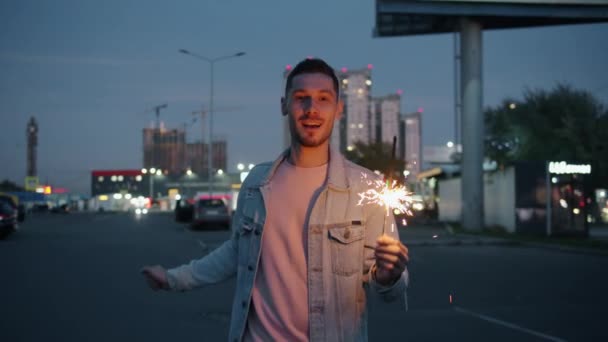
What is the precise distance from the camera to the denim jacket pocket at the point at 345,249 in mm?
2764

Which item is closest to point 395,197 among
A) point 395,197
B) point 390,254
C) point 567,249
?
point 395,197

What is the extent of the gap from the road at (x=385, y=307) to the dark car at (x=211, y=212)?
1691 centimetres

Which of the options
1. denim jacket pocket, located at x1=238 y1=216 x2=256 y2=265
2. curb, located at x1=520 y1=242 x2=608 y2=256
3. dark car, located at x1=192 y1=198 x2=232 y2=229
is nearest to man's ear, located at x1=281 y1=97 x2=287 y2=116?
denim jacket pocket, located at x1=238 y1=216 x2=256 y2=265

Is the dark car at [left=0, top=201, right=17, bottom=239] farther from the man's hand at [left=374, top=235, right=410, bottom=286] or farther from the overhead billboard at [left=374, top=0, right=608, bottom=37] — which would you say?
the man's hand at [left=374, top=235, right=410, bottom=286]

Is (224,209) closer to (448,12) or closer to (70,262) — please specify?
(448,12)

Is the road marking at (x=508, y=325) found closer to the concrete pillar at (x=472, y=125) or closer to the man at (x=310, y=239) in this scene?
the man at (x=310, y=239)

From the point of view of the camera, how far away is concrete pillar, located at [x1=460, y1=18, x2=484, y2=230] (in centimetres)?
3177

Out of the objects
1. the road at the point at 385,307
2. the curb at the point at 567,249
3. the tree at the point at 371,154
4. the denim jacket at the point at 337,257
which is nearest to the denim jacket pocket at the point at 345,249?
the denim jacket at the point at 337,257

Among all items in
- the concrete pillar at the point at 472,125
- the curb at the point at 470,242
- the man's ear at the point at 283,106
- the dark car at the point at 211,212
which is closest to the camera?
the man's ear at the point at 283,106

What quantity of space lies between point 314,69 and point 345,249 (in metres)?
0.80

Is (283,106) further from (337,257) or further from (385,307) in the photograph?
(385,307)

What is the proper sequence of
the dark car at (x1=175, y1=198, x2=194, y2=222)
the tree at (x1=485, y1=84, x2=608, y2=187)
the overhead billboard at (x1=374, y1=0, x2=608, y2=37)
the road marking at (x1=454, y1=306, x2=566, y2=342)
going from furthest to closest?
1. the dark car at (x1=175, y1=198, x2=194, y2=222)
2. the tree at (x1=485, y1=84, x2=608, y2=187)
3. the overhead billboard at (x1=374, y1=0, x2=608, y2=37)
4. the road marking at (x1=454, y1=306, x2=566, y2=342)

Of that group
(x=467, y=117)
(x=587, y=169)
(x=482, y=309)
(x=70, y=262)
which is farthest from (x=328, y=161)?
(x=467, y=117)

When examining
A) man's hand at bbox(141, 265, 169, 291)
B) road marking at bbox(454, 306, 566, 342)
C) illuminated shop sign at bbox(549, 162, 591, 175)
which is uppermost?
illuminated shop sign at bbox(549, 162, 591, 175)
